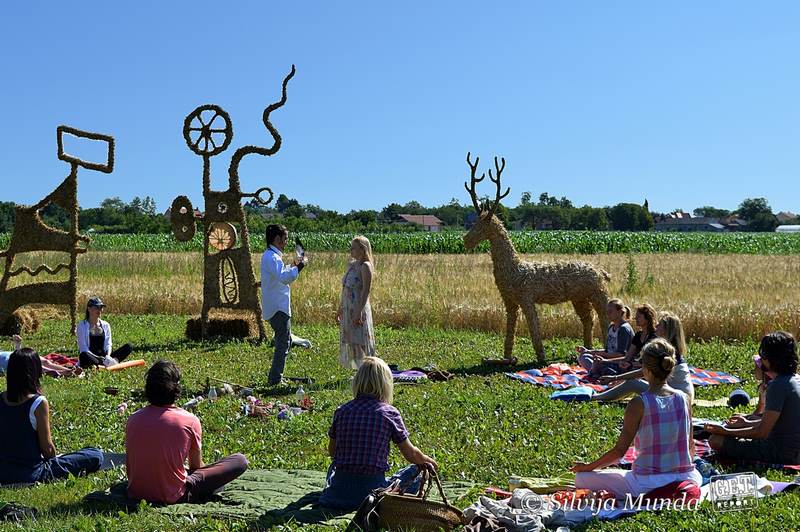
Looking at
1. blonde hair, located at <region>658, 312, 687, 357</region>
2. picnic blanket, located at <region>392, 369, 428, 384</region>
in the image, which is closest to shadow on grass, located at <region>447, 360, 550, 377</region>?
picnic blanket, located at <region>392, 369, 428, 384</region>

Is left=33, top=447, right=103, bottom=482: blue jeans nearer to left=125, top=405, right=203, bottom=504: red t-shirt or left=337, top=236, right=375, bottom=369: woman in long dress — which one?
left=125, top=405, right=203, bottom=504: red t-shirt

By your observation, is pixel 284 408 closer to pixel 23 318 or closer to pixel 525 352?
pixel 525 352

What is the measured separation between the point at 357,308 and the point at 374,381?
5.37 m

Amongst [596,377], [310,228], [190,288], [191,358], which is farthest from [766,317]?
[310,228]

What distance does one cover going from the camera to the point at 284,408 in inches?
409

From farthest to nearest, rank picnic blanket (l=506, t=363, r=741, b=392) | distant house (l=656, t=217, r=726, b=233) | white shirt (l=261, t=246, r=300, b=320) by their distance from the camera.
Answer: distant house (l=656, t=217, r=726, b=233) → white shirt (l=261, t=246, r=300, b=320) → picnic blanket (l=506, t=363, r=741, b=392)

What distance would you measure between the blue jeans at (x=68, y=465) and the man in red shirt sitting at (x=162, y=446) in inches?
46.5

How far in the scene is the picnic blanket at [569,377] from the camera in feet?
38.5

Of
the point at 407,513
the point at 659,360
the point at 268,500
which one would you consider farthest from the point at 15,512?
the point at 659,360

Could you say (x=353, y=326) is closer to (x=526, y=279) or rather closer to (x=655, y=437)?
(x=526, y=279)

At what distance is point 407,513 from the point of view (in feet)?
19.0

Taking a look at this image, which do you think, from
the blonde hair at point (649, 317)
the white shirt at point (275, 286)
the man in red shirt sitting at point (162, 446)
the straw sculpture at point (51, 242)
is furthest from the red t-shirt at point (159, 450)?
the straw sculpture at point (51, 242)

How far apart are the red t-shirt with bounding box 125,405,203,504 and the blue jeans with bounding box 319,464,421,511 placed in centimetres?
111

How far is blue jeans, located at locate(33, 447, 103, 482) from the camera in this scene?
724 cm
